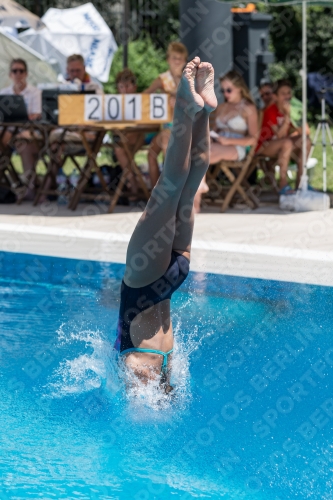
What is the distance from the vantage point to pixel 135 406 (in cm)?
330

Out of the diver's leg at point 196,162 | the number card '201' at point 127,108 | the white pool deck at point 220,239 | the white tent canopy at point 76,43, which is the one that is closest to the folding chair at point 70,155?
the white pool deck at point 220,239

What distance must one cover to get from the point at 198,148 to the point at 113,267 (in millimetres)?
2416

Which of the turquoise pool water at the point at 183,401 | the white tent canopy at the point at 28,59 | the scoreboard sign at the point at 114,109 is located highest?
the white tent canopy at the point at 28,59

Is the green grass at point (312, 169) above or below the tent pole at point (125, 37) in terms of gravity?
below

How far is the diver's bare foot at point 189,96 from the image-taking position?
3.08 m

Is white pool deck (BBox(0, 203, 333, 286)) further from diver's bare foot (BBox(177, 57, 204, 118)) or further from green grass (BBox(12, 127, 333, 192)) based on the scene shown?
diver's bare foot (BBox(177, 57, 204, 118))

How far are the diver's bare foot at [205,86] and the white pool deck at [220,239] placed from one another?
2037 mm

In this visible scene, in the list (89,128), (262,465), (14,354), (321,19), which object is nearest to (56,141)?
(89,128)

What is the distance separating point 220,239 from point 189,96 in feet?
10.2

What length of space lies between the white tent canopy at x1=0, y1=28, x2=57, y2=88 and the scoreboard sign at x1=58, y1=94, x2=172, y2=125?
4.32 meters

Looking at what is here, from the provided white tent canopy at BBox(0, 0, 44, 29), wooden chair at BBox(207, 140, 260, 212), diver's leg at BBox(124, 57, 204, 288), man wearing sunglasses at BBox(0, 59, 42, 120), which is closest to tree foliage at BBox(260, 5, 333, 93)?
white tent canopy at BBox(0, 0, 44, 29)

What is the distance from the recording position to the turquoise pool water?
9.29 ft

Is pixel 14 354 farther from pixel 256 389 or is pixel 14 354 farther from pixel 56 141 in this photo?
pixel 56 141

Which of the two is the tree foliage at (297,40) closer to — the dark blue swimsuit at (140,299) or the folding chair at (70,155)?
Answer: the folding chair at (70,155)
